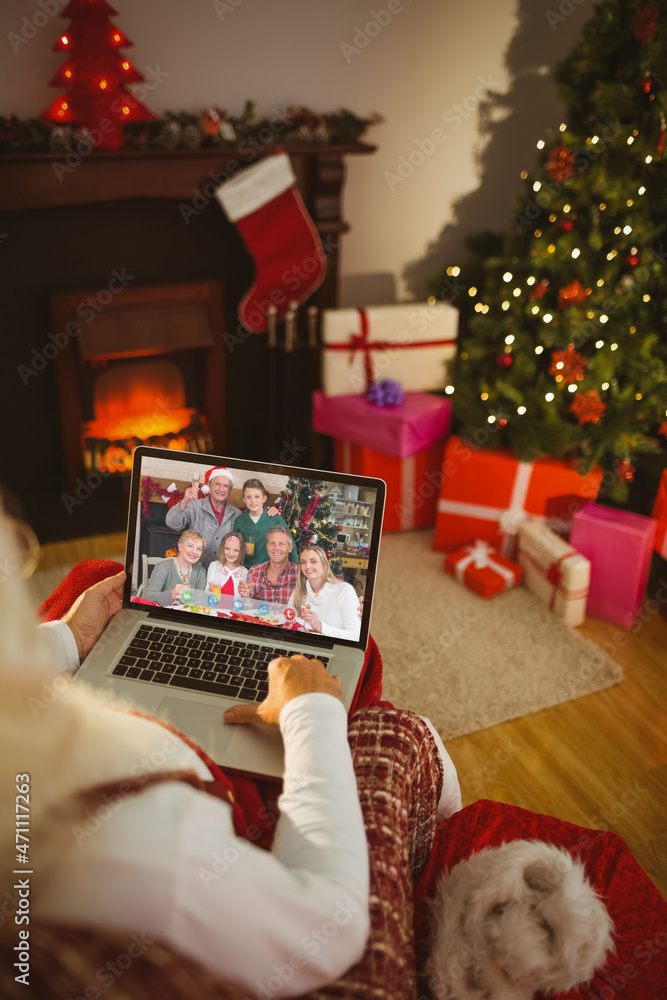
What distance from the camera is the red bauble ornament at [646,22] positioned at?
198 centimetres

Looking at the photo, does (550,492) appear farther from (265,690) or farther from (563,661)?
(265,690)

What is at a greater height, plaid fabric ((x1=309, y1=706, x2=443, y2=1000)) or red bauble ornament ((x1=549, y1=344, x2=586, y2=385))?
red bauble ornament ((x1=549, y1=344, x2=586, y2=385))

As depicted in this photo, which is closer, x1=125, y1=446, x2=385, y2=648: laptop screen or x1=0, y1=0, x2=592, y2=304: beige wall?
x1=125, y1=446, x2=385, y2=648: laptop screen

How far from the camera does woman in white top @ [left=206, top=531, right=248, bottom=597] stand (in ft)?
4.26

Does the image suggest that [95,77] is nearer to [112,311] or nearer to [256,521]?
[112,311]

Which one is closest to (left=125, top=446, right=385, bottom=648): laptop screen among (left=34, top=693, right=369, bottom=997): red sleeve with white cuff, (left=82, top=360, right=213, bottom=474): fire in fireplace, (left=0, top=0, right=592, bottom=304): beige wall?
(left=34, top=693, right=369, bottom=997): red sleeve with white cuff

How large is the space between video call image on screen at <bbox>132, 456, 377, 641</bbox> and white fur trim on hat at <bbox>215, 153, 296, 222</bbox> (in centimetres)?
137

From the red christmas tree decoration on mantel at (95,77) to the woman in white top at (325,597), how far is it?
62.1 inches

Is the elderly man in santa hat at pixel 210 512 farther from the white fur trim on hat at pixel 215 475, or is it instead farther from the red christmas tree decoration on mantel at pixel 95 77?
the red christmas tree decoration on mantel at pixel 95 77

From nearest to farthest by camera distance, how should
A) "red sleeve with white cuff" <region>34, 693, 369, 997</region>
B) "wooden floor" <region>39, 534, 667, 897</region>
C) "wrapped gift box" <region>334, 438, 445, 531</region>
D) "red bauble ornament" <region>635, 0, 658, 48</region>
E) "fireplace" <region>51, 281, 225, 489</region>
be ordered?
1. "red sleeve with white cuff" <region>34, 693, 369, 997</region>
2. "wooden floor" <region>39, 534, 667, 897</region>
3. "red bauble ornament" <region>635, 0, 658, 48</region>
4. "fireplace" <region>51, 281, 225, 489</region>
5. "wrapped gift box" <region>334, 438, 445, 531</region>

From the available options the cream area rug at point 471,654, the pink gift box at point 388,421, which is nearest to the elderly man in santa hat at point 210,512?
the cream area rug at point 471,654

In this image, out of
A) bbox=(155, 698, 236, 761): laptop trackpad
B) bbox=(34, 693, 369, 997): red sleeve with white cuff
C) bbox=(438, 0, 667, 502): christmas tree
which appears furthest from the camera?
bbox=(438, 0, 667, 502): christmas tree

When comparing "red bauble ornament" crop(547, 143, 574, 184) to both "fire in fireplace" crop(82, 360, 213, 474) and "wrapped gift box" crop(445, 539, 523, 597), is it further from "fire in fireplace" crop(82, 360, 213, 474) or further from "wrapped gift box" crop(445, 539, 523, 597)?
"fire in fireplace" crop(82, 360, 213, 474)

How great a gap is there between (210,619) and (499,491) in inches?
55.8
